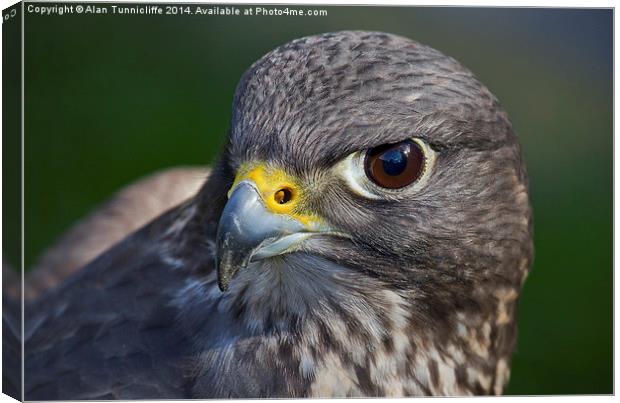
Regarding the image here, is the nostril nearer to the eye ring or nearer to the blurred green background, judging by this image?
the eye ring

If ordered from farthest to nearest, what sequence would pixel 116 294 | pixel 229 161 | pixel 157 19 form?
1. pixel 157 19
2. pixel 116 294
3. pixel 229 161

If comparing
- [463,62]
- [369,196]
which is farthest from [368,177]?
[463,62]

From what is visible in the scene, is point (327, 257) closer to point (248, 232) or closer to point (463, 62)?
point (248, 232)

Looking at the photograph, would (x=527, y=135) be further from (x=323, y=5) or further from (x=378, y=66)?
(x=378, y=66)

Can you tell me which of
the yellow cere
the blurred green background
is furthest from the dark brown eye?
the blurred green background

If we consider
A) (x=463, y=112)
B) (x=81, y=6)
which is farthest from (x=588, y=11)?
(x=81, y=6)

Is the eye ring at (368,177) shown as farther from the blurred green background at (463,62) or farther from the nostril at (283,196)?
the blurred green background at (463,62)
